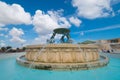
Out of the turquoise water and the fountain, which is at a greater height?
the fountain

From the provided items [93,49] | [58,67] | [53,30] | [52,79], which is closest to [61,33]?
[53,30]

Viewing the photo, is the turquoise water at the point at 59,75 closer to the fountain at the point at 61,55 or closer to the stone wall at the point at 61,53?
the fountain at the point at 61,55

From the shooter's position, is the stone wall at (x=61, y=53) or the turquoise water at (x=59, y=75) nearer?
the turquoise water at (x=59, y=75)

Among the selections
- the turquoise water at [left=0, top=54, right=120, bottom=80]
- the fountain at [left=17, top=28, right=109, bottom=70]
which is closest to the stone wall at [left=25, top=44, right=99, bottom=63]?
the fountain at [left=17, top=28, right=109, bottom=70]

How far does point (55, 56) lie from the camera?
12484mm

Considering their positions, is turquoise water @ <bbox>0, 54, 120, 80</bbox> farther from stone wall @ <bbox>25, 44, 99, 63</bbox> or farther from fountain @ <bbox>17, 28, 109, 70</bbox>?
stone wall @ <bbox>25, 44, 99, 63</bbox>

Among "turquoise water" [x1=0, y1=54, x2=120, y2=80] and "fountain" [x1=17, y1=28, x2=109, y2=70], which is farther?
"fountain" [x1=17, y1=28, x2=109, y2=70]

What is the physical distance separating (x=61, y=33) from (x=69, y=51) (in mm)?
16246

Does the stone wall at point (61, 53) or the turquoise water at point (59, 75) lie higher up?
the stone wall at point (61, 53)

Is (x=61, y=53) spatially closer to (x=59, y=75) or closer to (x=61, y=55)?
(x=61, y=55)

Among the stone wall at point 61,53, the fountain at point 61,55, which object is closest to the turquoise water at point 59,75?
the fountain at point 61,55

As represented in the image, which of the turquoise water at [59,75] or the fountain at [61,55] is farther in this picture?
the fountain at [61,55]

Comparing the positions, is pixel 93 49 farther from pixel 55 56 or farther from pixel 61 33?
→ pixel 61 33

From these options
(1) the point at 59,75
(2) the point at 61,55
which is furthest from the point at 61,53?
(1) the point at 59,75
